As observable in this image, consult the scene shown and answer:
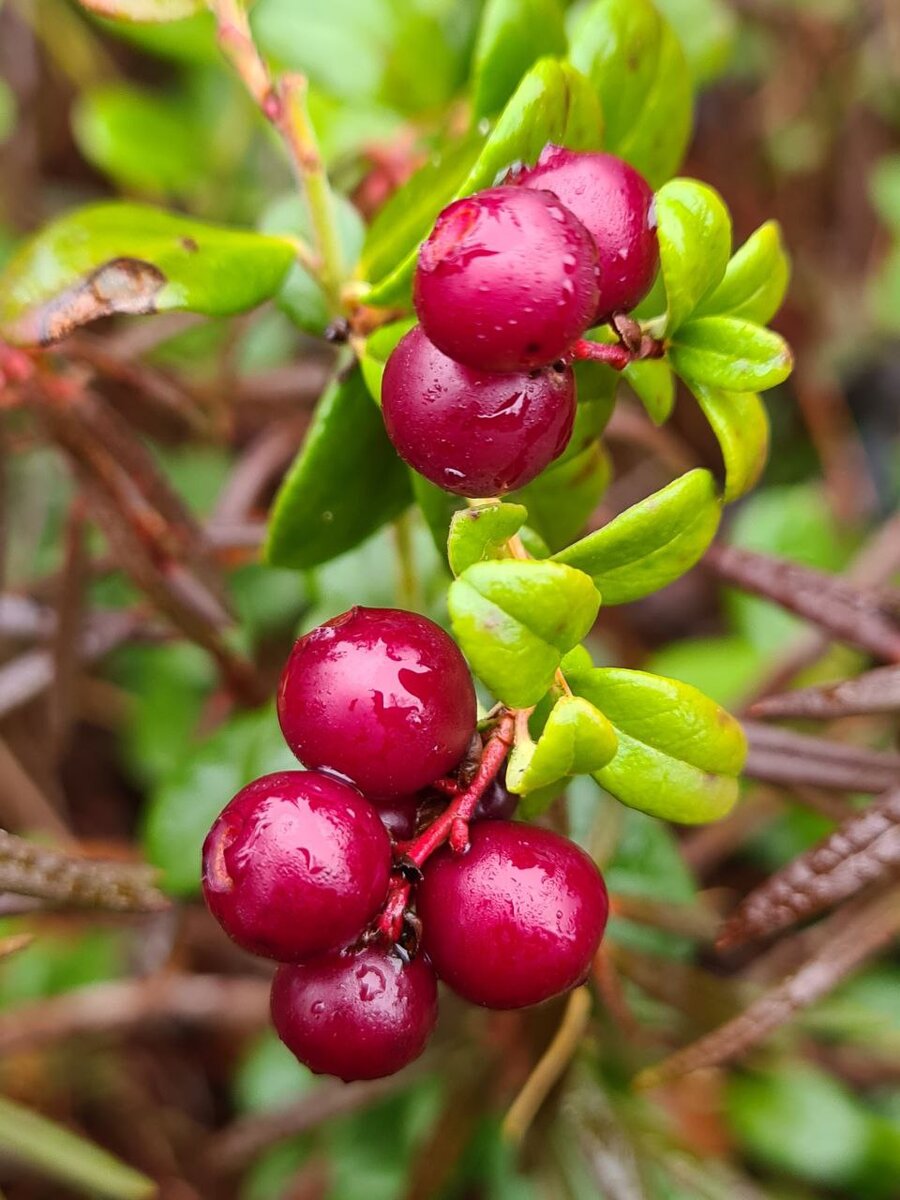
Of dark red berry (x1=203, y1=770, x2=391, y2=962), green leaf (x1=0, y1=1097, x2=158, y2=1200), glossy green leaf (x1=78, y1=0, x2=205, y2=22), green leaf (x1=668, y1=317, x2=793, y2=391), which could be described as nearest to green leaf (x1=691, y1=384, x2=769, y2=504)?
green leaf (x1=668, y1=317, x2=793, y2=391)

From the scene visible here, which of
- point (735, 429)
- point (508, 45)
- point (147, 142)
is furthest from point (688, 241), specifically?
point (147, 142)

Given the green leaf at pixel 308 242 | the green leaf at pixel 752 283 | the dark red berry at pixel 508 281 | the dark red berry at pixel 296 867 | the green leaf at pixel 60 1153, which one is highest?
the dark red berry at pixel 508 281

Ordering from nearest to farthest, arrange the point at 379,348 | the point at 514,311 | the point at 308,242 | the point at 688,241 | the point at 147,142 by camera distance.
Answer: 1. the point at 514,311
2. the point at 688,241
3. the point at 379,348
4. the point at 308,242
5. the point at 147,142

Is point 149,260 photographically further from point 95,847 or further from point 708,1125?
point 708,1125

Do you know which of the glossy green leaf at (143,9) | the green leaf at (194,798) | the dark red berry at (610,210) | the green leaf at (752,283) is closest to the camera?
the dark red berry at (610,210)

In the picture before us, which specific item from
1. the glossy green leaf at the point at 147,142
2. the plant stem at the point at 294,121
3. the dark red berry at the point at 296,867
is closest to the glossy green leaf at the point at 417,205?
the plant stem at the point at 294,121

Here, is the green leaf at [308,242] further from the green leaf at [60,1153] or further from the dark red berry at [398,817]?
the green leaf at [60,1153]

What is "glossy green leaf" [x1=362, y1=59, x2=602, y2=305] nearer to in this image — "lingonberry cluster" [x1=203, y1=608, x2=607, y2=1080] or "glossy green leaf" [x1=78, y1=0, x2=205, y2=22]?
"lingonberry cluster" [x1=203, y1=608, x2=607, y2=1080]

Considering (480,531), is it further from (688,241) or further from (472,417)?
(688,241)
